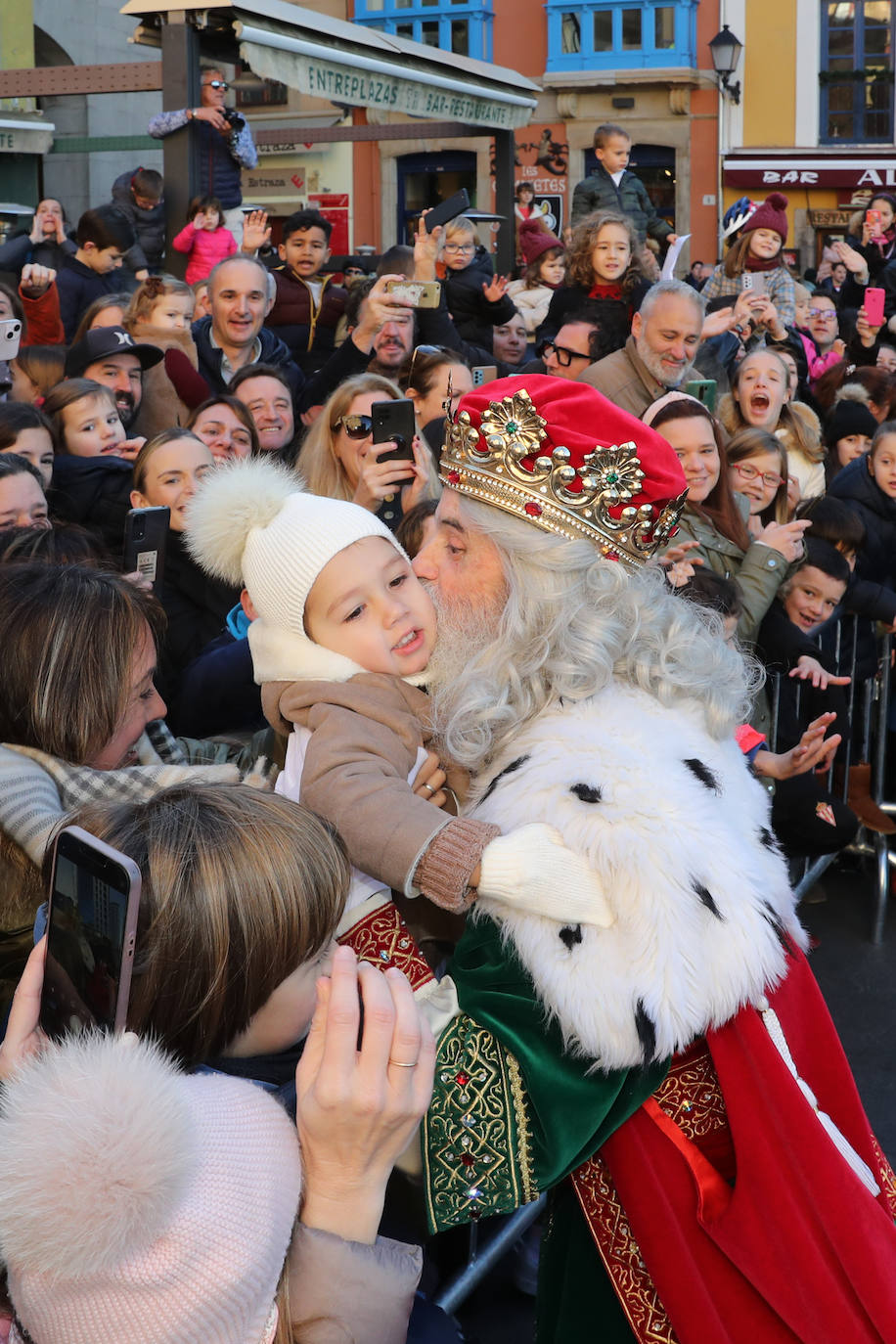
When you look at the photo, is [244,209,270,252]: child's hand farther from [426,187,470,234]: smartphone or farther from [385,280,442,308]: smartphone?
[385,280,442,308]: smartphone

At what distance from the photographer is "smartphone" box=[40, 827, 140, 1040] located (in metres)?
1.33

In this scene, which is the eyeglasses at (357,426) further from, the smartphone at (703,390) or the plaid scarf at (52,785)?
the plaid scarf at (52,785)

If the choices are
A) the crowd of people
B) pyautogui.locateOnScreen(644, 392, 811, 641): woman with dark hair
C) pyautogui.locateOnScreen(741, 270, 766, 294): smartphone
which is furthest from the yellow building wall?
the crowd of people

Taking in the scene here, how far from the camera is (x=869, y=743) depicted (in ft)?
18.6

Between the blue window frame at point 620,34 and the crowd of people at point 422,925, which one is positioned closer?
the crowd of people at point 422,925

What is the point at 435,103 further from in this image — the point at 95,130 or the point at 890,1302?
the point at 95,130

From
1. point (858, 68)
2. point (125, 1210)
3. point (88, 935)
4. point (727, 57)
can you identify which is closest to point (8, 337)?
point (88, 935)

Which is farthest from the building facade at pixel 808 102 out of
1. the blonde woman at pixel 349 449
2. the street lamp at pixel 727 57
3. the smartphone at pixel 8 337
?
the smartphone at pixel 8 337

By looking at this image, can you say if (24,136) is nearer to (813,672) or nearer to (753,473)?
(753,473)

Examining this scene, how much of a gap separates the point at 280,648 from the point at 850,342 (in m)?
10.3

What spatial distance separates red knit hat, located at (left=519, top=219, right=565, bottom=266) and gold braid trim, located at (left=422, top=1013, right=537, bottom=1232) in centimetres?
1005

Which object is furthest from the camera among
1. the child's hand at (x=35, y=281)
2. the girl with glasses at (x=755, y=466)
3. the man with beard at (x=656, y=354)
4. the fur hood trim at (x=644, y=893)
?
the child's hand at (x=35, y=281)

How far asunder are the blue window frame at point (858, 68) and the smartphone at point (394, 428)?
2632 centimetres

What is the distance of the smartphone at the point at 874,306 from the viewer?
35.6 ft
